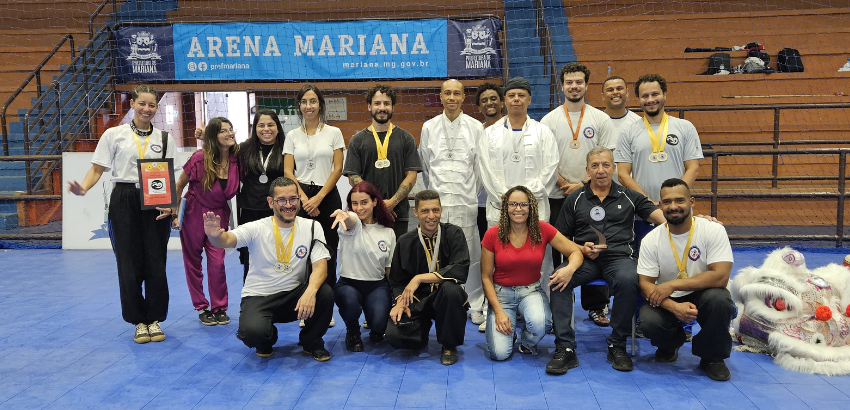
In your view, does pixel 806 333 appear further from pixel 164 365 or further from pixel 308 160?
pixel 164 365

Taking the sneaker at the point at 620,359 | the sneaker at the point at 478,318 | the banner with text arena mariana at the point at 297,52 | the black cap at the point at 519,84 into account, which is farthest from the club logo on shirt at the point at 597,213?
the banner with text arena mariana at the point at 297,52

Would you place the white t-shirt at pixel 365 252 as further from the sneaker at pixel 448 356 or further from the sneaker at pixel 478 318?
the sneaker at pixel 478 318

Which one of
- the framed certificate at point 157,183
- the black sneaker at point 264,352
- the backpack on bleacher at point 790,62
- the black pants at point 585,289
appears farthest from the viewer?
the backpack on bleacher at point 790,62

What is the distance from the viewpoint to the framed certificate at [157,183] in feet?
13.4

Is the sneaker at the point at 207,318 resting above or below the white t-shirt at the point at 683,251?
below

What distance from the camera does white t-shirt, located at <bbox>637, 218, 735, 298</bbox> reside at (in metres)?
3.52

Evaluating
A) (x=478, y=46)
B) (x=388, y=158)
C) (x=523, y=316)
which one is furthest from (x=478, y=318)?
(x=478, y=46)

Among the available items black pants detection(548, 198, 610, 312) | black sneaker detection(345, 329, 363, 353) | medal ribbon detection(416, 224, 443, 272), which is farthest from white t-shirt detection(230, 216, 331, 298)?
black pants detection(548, 198, 610, 312)

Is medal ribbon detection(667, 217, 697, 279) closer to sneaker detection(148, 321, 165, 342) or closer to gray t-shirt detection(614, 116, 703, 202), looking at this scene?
gray t-shirt detection(614, 116, 703, 202)

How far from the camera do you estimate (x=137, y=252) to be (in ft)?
13.7

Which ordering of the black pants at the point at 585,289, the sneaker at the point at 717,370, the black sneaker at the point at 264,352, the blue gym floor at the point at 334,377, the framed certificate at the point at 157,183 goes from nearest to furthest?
1. the blue gym floor at the point at 334,377
2. the sneaker at the point at 717,370
3. the black sneaker at the point at 264,352
4. the framed certificate at the point at 157,183
5. the black pants at the point at 585,289

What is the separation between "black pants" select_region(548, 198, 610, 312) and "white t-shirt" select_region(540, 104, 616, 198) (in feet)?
0.22

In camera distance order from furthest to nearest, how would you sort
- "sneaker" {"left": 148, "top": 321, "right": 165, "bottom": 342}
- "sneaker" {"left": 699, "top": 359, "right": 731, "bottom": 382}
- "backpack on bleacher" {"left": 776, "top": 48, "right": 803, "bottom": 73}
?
"backpack on bleacher" {"left": 776, "top": 48, "right": 803, "bottom": 73} < "sneaker" {"left": 148, "top": 321, "right": 165, "bottom": 342} < "sneaker" {"left": 699, "top": 359, "right": 731, "bottom": 382}

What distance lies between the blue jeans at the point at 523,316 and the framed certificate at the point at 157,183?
2.19m
